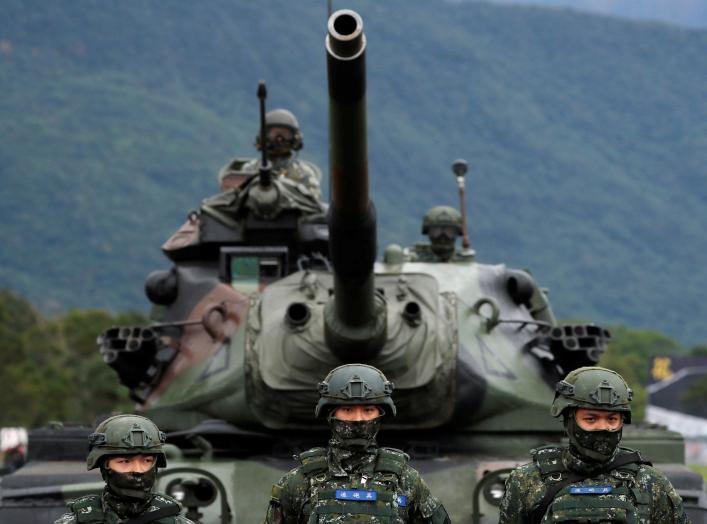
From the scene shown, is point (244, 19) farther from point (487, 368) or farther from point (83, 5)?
point (487, 368)

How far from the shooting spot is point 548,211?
175 m

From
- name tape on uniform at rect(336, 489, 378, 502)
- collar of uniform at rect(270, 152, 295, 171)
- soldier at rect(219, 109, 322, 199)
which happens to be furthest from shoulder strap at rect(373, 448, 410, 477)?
collar of uniform at rect(270, 152, 295, 171)

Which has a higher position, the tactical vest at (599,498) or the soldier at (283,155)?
the soldier at (283,155)

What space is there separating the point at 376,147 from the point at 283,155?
529 feet

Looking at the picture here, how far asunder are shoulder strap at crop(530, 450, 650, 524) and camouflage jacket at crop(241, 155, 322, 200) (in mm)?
7662

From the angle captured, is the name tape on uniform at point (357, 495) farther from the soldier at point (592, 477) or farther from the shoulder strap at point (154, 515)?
the shoulder strap at point (154, 515)

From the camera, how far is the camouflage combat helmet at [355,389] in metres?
9.92

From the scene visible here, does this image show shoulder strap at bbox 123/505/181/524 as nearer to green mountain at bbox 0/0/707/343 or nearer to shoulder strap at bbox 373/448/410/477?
shoulder strap at bbox 373/448/410/477

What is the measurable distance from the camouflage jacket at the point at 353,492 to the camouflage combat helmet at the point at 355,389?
0.25m

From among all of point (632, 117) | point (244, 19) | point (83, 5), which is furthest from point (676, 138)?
point (83, 5)

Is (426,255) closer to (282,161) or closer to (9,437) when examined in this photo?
(282,161)

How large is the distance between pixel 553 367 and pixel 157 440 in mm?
5936

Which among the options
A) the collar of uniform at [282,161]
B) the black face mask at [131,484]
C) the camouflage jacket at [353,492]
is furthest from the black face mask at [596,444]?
the collar of uniform at [282,161]

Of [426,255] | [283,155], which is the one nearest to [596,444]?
[426,255]
